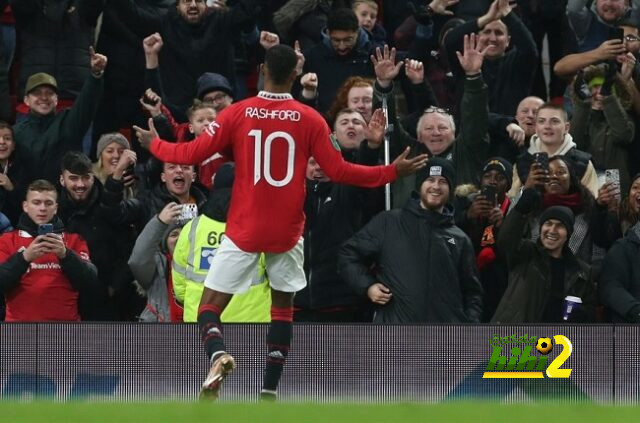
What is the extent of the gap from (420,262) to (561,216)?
1.13 metres

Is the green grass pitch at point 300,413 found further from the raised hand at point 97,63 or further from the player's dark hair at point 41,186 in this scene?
the raised hand at point 97,63

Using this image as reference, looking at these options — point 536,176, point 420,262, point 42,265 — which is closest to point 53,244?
point 42,265

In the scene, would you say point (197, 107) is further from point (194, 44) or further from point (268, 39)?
point (194, 44)

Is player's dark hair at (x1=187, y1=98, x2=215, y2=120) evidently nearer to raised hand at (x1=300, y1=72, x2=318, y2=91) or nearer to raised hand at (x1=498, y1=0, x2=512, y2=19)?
raised hand at (x1=300, y1=72, x2=318, y2=91)

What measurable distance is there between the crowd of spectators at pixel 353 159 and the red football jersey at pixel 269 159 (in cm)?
14

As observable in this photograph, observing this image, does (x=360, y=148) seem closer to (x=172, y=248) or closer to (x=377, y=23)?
(x=172, y=248)

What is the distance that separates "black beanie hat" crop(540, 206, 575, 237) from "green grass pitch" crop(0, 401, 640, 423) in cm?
349

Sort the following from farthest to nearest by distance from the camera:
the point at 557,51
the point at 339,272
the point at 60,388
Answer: the point at 557,51 → the point at 339,272 → the point at 60,388

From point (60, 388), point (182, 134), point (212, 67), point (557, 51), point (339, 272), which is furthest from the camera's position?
point (557, 51)

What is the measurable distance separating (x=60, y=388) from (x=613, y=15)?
23.8 feet

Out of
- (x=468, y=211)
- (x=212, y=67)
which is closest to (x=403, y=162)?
(x=468, y=211)

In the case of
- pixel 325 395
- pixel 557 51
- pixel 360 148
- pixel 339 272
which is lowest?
pixel 325 395

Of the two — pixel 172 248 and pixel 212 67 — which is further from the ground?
pixel 212 67

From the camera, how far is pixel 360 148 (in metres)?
13.0
